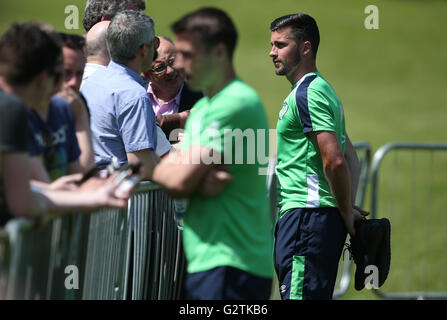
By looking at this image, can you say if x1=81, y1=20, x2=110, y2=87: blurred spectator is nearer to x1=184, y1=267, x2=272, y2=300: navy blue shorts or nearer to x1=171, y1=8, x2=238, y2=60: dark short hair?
x1=171, y1=8, x2=238, y2=60: dark short hair

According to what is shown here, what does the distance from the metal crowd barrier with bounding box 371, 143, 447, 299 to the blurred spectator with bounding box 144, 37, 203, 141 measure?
303 centimetres

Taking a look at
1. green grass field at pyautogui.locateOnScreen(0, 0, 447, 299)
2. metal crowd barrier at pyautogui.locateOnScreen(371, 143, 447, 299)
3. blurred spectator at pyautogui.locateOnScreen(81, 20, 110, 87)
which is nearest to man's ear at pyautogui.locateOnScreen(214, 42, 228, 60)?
blurred spectator at pyautogui.locateOnScreen(81, 20, 110, 87)

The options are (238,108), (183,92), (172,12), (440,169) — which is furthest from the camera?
(172,12)

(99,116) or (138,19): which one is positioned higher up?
(138,19)

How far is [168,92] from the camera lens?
6.15m

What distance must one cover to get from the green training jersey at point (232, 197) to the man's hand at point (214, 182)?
2.2 inches

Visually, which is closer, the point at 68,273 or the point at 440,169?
the point at 68,273

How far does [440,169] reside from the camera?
1694 cm

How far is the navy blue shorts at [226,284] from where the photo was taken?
3.79 meters

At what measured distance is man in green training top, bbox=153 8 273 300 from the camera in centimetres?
372
